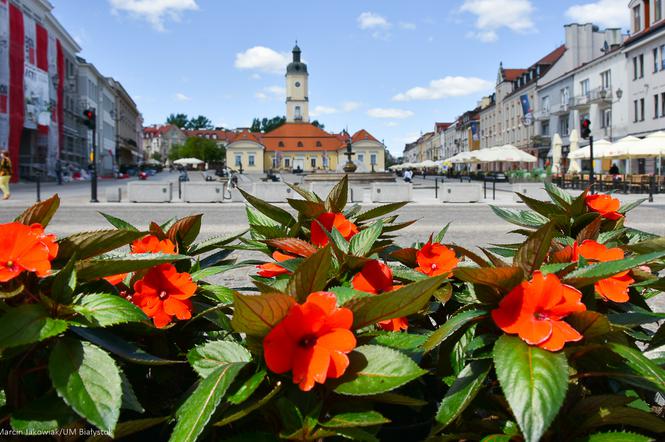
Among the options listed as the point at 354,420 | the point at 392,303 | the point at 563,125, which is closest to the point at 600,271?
the point at 392,303

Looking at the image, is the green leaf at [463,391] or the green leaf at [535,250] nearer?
the green leaf at [463,391]

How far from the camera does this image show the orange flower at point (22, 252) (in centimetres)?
106

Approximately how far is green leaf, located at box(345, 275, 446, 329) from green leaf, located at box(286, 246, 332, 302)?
0.09m

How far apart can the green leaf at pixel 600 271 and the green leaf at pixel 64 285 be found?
0.93 meters

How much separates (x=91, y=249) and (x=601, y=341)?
104 cm

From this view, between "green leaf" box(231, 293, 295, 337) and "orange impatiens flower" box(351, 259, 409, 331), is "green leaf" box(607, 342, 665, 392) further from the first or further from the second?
"green leaf" box(231, 293, 295, 337)

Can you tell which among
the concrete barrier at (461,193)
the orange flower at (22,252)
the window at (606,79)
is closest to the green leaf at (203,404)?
the orange flower at (22,252)

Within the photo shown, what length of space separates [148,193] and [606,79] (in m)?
38.8

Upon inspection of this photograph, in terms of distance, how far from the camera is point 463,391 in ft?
3.69

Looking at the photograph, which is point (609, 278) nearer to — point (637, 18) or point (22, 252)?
point (22, 252)

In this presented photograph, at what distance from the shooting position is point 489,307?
1197mm

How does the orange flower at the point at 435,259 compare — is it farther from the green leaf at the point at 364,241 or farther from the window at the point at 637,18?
the window at the point at 637,18

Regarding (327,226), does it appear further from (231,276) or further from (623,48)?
(623,48)

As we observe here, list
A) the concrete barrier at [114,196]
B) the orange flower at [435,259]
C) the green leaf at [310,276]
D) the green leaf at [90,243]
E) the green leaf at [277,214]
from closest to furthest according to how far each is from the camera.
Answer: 1. the green leaf at [310,276]
2. the green leaf at [90,243]
3. the orange flower at [435,259]
4. the green leaf at [277,214]
5. the concrete barrier at [114,196]
